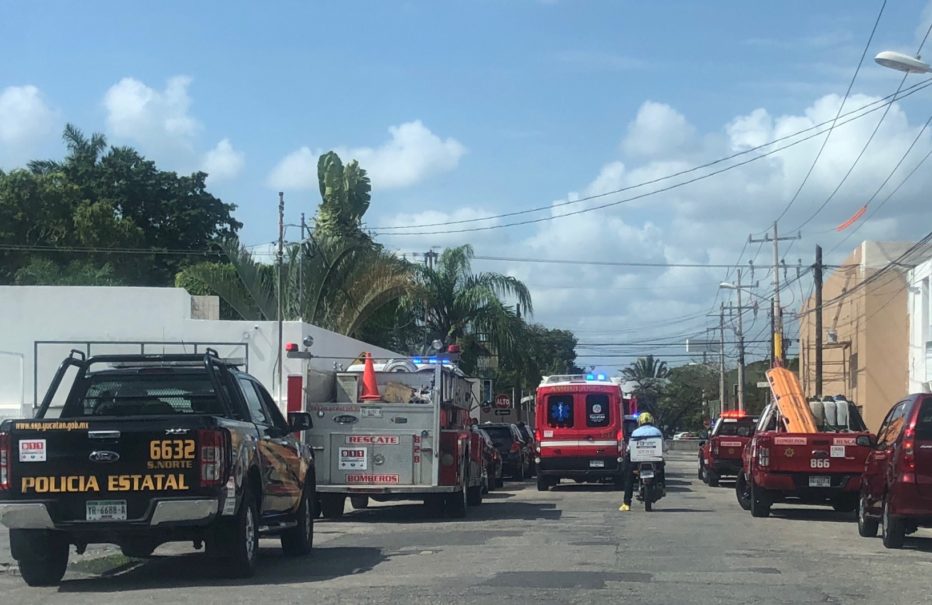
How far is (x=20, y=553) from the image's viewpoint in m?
10.9

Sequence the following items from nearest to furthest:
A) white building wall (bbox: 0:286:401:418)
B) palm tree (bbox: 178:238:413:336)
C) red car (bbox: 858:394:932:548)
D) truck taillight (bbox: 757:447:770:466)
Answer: red car (bbox: 858:394:932:548) → truck taillight (bbox: 757:447:770:466) → white building wall (bbox: 0:286:401:418) → palm tree (bbox: 178:238:413:336)

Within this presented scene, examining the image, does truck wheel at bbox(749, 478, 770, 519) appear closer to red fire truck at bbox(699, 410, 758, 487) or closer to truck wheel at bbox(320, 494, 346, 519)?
truck wheel at bbox(320, 494, 346, 519)

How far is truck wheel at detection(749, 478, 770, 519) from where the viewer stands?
746 inches

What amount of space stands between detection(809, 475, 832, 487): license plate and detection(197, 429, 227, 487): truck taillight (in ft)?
36.0

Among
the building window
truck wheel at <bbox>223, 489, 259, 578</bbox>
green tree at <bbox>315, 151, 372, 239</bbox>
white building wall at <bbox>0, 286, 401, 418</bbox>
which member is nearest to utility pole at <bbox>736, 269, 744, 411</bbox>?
the building window

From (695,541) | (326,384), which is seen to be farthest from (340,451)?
(695,541)

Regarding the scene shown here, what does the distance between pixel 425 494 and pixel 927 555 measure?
24.7ft

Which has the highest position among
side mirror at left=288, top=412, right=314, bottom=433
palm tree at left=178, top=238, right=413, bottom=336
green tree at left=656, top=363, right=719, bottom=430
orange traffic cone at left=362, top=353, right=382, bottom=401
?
palm tree at left=178, top=238, right=413, bottom=336

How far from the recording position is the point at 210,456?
10367 millimetres

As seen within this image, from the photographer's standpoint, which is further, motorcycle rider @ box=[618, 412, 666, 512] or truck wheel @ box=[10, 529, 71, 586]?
motorcycle rider @ box=[618, 412, 666, 512]

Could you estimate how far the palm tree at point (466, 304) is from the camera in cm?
3972

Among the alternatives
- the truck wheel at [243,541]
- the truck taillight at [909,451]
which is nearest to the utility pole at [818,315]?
the truck taillight at [909,451]

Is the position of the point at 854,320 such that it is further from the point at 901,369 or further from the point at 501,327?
the point at 501,327

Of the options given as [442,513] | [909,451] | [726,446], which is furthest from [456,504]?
[726,446]
